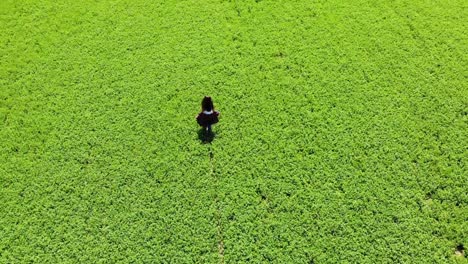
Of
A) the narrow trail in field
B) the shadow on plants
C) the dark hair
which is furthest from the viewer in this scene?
the shadow on plants

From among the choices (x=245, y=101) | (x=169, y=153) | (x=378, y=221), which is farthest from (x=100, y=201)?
(x=378, y=221)

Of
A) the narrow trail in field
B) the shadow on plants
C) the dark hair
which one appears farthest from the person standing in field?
the narrow trail in field

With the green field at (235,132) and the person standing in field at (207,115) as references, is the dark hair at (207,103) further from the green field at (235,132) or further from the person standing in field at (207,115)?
the green field at (235,132)

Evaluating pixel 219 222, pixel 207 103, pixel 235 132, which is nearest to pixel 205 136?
pixel 235 132

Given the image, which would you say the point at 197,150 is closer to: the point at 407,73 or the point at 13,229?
the point at 13,229

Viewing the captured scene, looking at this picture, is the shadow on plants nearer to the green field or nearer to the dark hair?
the green field

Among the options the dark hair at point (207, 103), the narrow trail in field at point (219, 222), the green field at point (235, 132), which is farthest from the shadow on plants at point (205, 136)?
the dark hair at point (207, 103)

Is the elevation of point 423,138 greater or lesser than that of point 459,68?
lesser
